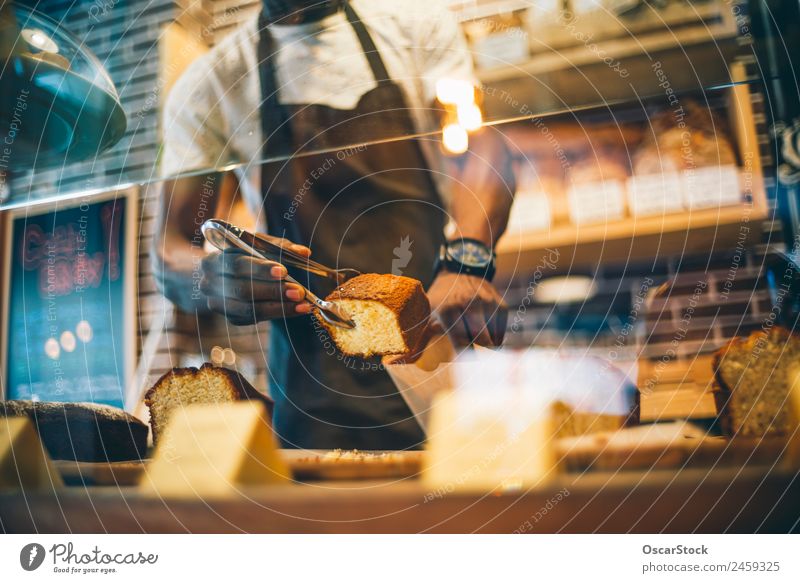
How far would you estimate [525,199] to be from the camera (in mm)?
680

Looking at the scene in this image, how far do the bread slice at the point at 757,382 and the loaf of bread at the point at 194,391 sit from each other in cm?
48

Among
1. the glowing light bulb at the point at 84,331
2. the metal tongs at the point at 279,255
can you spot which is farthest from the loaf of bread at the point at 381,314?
the glowing light bulb at the point at 84,331

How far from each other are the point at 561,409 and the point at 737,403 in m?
0.16

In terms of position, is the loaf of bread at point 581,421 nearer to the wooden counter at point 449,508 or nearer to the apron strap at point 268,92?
the wooden counter at point 449,508

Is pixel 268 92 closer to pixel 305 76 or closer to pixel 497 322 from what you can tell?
pixel 305 76

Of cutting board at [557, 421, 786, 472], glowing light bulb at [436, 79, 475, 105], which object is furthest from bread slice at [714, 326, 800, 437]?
glowing light bulb at [436, 79, 475, 105]

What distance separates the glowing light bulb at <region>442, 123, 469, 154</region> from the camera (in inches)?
28.1

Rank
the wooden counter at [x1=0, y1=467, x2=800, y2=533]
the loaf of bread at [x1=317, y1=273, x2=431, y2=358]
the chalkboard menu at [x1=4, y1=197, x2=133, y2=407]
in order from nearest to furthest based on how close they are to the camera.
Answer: the wooden counter at [x1=0, y1=467, x2=800, y2=533]
the loaf of bread at [x1=317, y1=273, x2=431, y2=358]
the chalkboard menu at [x1=4, y1=197, x2=133, y2=407]

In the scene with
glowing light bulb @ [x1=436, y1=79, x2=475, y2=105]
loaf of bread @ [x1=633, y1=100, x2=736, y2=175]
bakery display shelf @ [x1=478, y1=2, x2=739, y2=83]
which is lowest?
loaf of bread @ [x1=633, y1=100, x2=736, y2=175]

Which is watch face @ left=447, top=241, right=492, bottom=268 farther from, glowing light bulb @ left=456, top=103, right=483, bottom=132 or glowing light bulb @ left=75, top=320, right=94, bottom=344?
glowing light bulb @ left=75, top=320, right=94, bottom=344

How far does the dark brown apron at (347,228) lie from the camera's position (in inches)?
28.5

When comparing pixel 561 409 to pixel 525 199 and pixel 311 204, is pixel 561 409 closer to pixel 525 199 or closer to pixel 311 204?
pixel 525 199

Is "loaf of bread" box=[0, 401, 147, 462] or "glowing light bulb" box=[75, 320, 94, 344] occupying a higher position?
"glowing light bulb" box=[75, 320, 94, 344]

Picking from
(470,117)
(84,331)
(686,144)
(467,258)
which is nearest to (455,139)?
(470,117)
